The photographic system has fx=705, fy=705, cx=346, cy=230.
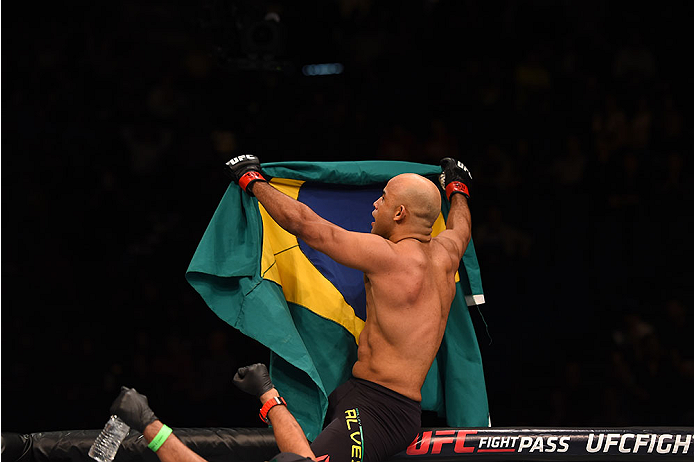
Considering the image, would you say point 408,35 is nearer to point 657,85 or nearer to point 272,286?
point 657,85

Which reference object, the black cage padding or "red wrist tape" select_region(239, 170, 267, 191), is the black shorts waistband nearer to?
the black cage padding

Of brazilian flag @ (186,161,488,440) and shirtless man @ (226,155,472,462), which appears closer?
shirtless man @ (226,155,472,462)

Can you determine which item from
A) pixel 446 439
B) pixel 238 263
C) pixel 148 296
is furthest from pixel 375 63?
pixel 446 439

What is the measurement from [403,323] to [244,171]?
898 mm

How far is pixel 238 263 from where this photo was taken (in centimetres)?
285

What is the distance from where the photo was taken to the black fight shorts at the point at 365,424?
2484 mm

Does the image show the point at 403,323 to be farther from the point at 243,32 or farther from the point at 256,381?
the point at 243,32

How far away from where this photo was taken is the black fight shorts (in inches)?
97.8

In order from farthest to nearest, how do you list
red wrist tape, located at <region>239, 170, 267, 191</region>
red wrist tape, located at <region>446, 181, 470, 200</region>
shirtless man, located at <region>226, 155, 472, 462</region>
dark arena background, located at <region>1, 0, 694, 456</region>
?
dark arena background, located at <region>1, 0, 694, 456</region> → red wrist tape, located at <region>446, 181, 470, 200</region> → red wrist tape, located at <region>239, 170, 267, 191</region> → shirtless man, located at <region>226, 155, 472, 462</region>

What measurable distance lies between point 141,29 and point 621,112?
12.4ft

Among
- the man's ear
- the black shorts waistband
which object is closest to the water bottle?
the black shorts waistband

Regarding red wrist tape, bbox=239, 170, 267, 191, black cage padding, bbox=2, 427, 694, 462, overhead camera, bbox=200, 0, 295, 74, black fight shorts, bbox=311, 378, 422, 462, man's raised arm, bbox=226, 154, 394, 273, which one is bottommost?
black cage padding, bbox=2, 427, 694, 462

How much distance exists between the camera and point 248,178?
112 inches

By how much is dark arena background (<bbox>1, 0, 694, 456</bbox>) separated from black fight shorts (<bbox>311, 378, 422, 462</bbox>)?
139 centimetres
